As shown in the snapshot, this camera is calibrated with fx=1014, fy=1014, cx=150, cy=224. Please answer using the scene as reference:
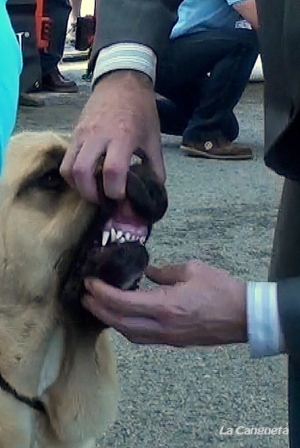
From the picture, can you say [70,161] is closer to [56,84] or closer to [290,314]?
[290,314]

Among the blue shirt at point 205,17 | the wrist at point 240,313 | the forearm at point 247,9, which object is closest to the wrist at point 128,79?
the wrist at point 240,313

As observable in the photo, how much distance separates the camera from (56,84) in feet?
17.6

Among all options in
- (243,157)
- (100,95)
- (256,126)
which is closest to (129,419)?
(100,95)

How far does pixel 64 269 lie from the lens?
1.40 meters

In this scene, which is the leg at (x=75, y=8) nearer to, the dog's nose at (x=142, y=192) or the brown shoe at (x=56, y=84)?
the brown shoe at (x=56, y=84)

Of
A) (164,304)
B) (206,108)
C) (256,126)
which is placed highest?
(164,304)

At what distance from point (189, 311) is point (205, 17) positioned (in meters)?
3.08

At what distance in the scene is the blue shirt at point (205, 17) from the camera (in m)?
3.94

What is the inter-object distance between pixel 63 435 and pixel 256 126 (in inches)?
134

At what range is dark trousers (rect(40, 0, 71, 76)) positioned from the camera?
16.6 feet

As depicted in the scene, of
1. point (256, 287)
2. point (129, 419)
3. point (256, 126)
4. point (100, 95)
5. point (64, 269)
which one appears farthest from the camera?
point (256, 126)

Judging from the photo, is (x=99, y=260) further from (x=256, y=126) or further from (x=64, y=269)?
(x=256, y=126)

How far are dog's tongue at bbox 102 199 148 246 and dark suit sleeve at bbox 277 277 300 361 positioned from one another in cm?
34

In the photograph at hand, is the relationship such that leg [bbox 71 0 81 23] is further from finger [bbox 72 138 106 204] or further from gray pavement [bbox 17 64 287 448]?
finger [bbox 72 138 106 204]
